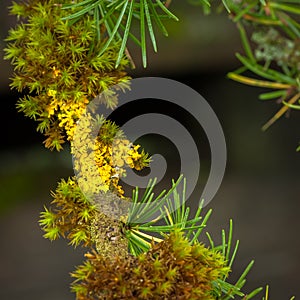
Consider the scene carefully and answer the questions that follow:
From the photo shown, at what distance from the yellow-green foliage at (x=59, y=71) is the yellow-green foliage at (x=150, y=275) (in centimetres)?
8

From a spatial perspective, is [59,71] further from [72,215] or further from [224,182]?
[224,182]

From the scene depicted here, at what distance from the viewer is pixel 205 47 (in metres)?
1.20

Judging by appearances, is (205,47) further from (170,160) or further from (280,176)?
(280,176)

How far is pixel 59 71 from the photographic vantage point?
37cm

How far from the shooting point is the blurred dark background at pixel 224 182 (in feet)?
3.93

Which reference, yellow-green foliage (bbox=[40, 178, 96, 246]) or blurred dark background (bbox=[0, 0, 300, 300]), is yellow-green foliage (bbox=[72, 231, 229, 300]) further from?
blurred dark background (bbox=[0, 0, 300, 300])

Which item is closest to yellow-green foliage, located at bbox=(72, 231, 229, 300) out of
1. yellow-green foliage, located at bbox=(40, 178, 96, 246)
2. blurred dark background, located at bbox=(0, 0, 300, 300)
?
yellow-green foliage, located at bbox=(40, 178, 96, 246)

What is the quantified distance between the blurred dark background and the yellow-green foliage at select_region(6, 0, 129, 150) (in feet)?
2.56

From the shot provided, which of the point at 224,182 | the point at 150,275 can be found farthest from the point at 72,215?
the point at 224,182

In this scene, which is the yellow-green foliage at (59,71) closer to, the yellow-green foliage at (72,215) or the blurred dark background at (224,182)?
the yellow-green foliage at (72,215)

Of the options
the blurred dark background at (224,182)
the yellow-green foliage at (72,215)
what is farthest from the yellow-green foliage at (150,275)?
the blurred dark background at (224,182)

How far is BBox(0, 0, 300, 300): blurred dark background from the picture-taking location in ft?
3.93

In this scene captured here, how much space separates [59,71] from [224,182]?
3.53ft

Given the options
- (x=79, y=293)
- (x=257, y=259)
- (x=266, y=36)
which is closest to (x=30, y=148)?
(x=257, y=259)
